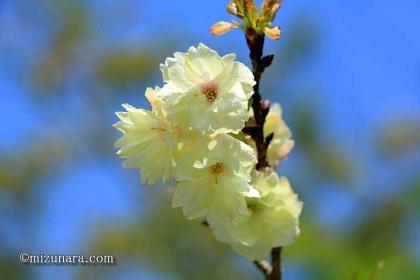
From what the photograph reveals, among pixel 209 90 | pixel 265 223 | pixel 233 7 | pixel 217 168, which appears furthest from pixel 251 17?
pixel 265 223

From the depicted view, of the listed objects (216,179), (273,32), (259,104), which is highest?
(273,32)

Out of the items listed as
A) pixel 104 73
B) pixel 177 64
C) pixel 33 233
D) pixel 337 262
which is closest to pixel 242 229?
pixel 177 64

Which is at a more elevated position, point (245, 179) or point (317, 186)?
point (245, 179)

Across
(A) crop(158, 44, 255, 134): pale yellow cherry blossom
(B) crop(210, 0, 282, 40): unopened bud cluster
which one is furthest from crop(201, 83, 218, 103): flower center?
(B) crop(210, 0, 282, 40): unopened bud cluster

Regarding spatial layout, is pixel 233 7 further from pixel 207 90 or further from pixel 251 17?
pixel 207 90

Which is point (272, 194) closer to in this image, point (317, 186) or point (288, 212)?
point (288, 212)
